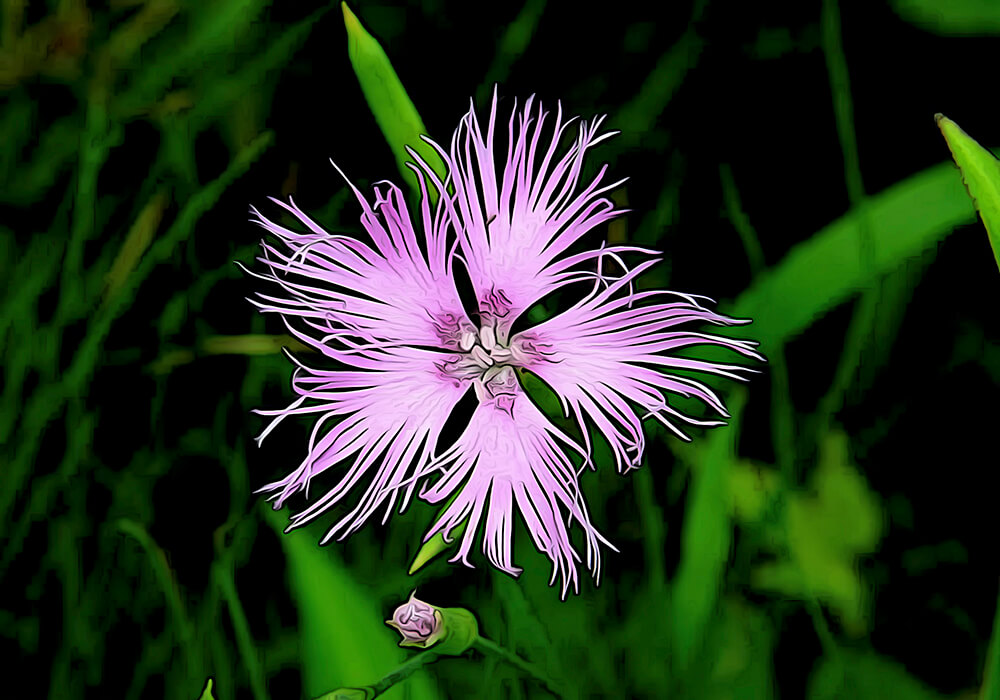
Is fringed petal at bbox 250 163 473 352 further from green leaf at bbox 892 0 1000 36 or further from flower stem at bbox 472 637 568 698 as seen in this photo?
green leaf at bbox 892 0 1000 36

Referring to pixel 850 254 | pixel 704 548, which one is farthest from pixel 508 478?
pixel 850 254

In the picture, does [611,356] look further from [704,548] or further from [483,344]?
[704,548]

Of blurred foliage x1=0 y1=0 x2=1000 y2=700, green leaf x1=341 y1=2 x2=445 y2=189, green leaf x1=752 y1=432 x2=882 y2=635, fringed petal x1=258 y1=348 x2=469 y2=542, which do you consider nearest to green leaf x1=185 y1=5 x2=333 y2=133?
blurred foliage x1=0 y1=0 x2=1000 y2=700

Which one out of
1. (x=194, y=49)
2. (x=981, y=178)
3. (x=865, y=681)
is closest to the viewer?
(x=981, y=178)

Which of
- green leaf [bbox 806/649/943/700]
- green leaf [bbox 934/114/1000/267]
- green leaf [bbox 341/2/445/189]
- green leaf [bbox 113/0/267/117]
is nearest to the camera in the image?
green leaf [bbox 934/114/1000/267]

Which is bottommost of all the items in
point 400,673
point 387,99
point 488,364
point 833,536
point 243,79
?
point 833,536
